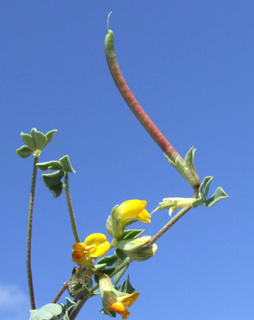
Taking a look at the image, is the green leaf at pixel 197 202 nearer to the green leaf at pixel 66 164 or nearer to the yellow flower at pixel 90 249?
the yellow flower at pixel 90 249

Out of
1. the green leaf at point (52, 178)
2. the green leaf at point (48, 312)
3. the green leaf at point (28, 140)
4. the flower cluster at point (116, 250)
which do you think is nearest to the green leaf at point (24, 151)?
the green leaf at point (28, 140)

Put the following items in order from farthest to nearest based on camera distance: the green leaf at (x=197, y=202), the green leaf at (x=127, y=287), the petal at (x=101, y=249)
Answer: the green leaf at (x=127, y=287)
the petal at (x=101, y=249)
the green leaf at (x=197, y=202)

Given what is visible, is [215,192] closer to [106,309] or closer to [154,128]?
[154,128]

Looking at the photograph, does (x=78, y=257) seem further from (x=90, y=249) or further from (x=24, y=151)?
(x=24, y=151)

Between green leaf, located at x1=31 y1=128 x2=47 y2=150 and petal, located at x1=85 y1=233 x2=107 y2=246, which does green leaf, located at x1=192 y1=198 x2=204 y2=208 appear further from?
green leaf, located at x1=31 y1=128 x2=47 y2=150

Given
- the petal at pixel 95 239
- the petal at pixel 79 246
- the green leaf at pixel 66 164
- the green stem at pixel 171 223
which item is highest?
the green leaf at pixel 66 164
